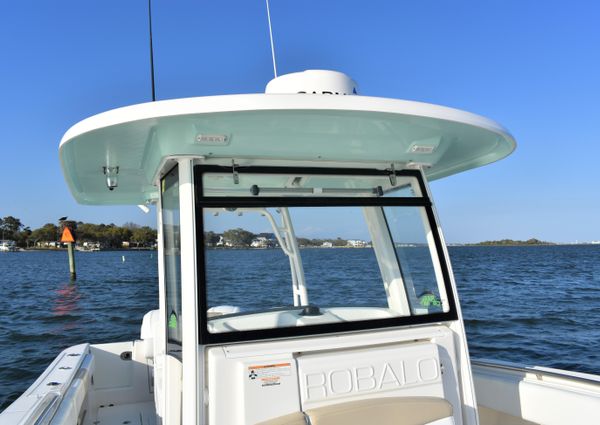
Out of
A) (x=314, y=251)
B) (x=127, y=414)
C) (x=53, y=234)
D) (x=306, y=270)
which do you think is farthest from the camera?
(x=53, y=234)

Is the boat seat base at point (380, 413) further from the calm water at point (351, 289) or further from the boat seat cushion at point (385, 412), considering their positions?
the calm water at point (351, 289)

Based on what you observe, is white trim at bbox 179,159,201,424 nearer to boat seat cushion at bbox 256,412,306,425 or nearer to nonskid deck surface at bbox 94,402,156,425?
boat seat cushion at bbox 256,412,306,425

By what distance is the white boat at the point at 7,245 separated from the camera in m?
104

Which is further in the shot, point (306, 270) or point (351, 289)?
point (306, 270)

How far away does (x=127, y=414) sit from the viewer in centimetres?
402

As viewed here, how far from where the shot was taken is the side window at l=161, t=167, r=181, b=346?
2670mm

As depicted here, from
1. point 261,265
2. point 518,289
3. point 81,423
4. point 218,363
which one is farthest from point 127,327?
point 518,289

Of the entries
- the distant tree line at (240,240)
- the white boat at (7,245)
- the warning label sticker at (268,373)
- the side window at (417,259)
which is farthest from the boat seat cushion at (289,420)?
the white boat at (7,245)

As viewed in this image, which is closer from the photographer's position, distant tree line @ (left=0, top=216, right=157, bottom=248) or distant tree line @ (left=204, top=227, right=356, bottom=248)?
distant tree line @ (left=204, top=227, right=356, bottom=248)

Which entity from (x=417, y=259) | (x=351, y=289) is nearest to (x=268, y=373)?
(x=351, y=289)

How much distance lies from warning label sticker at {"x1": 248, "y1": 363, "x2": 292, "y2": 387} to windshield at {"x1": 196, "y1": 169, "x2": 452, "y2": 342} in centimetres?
22

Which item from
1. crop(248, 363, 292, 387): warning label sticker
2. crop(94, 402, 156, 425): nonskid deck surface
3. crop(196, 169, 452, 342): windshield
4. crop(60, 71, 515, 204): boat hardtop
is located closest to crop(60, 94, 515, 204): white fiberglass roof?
crop(60, 71, 515, 204): boat hardtop

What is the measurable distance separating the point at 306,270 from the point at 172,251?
38.0 inches

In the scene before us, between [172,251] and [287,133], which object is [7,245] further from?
[287,133]
